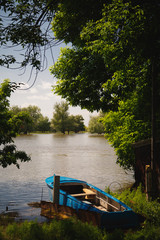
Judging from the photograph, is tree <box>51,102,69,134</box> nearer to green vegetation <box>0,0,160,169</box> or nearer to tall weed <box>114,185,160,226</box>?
green vegetation <box>0,0,160,169</box>

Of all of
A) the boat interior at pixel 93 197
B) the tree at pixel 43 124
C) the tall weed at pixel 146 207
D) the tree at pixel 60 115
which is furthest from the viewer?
the tree at pixel 43 124

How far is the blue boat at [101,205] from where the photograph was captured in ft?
31.8

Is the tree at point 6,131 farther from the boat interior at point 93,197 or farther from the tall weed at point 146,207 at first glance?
the tall weed at point 146,207

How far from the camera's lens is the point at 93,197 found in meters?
12.7

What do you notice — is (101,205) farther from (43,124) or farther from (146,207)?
(43,124)

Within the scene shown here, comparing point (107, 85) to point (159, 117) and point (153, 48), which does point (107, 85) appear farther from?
point (153, 48)

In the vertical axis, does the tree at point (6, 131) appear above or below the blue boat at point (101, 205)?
above

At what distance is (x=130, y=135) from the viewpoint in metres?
18.1

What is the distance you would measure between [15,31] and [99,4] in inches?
284

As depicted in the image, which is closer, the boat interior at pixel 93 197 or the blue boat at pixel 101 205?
the blue boat at pixel 101 205

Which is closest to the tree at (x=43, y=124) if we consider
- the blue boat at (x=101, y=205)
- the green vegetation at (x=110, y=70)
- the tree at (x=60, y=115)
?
the tree at (x=60, y=115)

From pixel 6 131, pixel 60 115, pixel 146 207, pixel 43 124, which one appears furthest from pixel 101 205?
Answer: pixel 43 124

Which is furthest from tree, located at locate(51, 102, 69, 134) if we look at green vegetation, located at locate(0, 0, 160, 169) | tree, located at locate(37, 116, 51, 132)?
green vegetation, located at locate(0, 0, 160, 169)

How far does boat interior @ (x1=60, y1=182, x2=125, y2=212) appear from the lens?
11.0 meters
